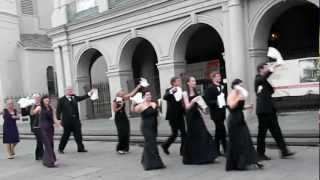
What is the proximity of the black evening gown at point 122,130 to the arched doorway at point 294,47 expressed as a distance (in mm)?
3643

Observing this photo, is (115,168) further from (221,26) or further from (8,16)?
(8,16)

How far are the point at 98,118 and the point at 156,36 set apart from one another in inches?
258

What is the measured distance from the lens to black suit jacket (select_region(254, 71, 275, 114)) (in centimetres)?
893

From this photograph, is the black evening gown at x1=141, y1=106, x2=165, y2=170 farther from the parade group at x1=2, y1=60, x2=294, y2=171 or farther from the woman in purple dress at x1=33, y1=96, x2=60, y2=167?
the woman in purple dress at x1=33, y1=96, x2=60, y2=167

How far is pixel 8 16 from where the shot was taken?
30750 millimetres

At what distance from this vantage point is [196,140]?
931cm

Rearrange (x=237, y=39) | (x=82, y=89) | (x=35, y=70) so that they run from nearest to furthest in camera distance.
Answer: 1. (x=237, y=39)
2. (x=82, y=89)
3. (x=35, y=70)

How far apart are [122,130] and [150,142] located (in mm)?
2663

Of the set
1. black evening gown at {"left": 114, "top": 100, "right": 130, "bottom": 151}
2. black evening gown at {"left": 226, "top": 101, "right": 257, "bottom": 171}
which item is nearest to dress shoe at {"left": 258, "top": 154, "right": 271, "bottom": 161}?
black evening gown at {"left": 226, "top": 101, "right": 257, "bottom": 171}

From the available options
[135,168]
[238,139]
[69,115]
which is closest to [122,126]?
[69,115]

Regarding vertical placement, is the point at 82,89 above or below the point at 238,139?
above

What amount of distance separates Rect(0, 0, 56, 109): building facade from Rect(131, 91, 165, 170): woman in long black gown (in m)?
22.3

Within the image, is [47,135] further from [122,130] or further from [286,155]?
[286,155]

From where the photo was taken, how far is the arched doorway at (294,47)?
1329 centimetres
